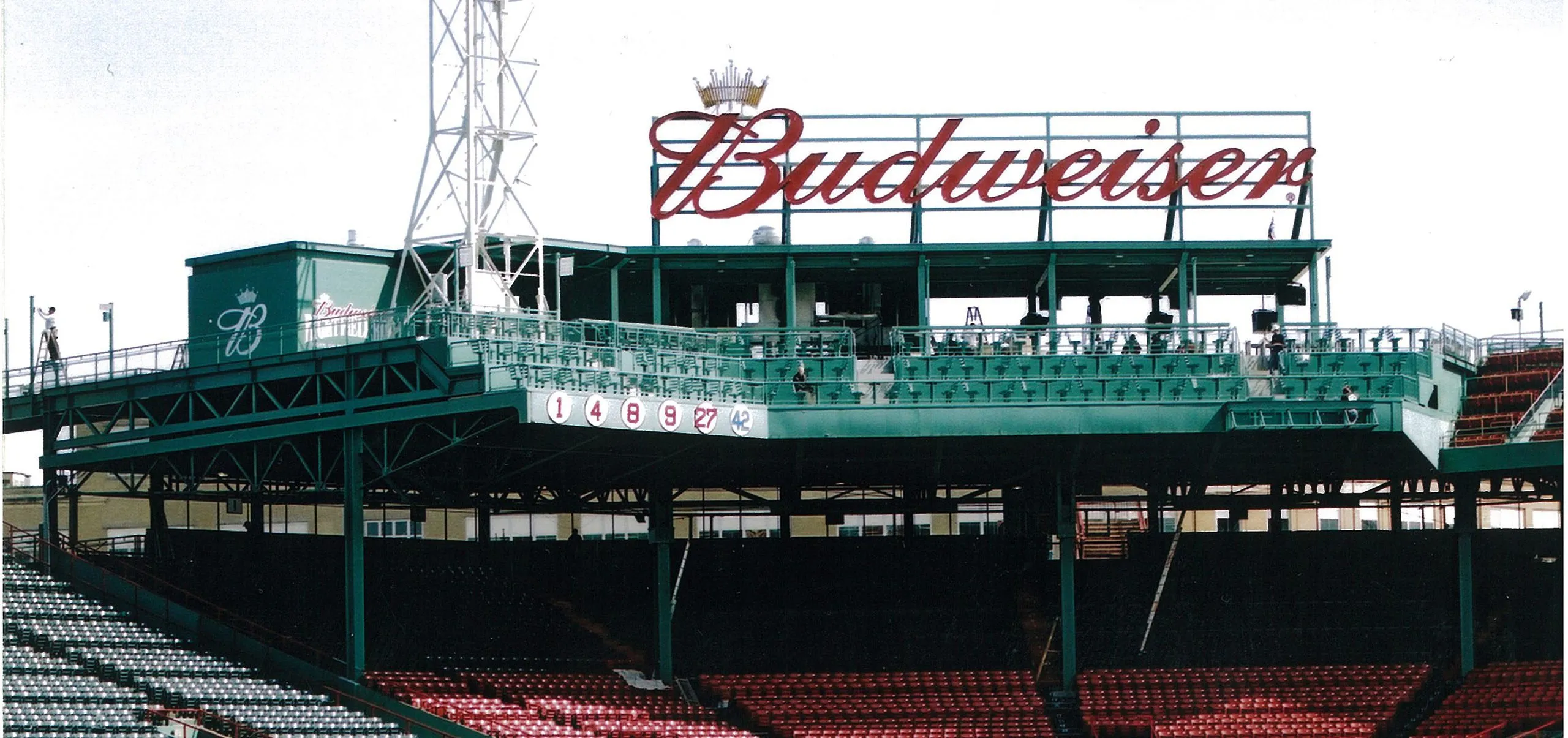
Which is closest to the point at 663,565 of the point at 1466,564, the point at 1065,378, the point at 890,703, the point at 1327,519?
the point at 890,703

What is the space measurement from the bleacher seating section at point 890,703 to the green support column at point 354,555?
867cm

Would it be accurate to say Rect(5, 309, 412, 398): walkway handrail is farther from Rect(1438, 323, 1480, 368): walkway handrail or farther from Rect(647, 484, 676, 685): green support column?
Rect(1438, 323, 1480, 368): walkway handrail

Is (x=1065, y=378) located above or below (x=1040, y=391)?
above

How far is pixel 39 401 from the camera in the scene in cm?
4834

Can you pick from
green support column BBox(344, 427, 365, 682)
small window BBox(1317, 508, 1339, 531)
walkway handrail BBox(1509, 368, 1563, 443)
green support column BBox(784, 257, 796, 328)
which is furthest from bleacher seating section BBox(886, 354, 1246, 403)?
small window BBox(1317, 508, 1339, 531)

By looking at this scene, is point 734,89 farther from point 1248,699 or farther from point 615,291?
point 1248,699

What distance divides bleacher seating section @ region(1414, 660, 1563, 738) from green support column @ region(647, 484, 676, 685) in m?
17.1

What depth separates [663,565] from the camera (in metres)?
49.5

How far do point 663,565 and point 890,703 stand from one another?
6.89 meters

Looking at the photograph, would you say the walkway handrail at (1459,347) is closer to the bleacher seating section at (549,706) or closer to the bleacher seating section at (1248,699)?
the bleacher seating section at (1248,699)

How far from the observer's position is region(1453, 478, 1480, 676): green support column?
48312mm

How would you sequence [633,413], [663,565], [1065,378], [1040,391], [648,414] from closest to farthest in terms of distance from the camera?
[633,413] < [648,414] < [1040,391] < [1065,378] < [663,565]

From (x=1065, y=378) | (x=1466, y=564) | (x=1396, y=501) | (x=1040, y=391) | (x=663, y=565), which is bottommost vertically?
(x=1466, y=564)

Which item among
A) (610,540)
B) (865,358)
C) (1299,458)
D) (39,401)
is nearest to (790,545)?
(610,540)
